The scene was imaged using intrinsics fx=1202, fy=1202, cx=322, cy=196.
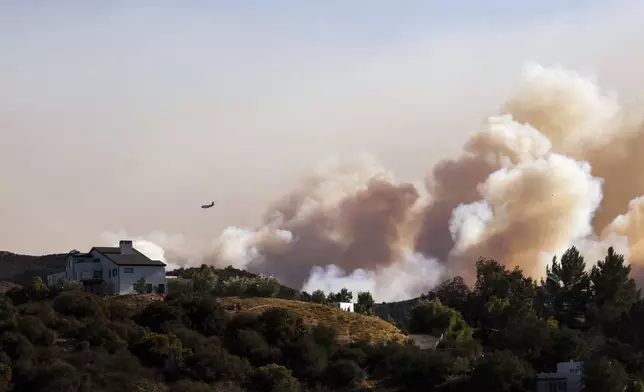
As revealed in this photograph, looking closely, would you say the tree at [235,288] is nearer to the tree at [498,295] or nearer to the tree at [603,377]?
the tree at [498,295]

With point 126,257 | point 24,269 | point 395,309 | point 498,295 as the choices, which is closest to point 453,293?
point 498,295

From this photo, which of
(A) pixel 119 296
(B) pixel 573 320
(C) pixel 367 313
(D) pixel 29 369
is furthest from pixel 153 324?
(B) pixel 573 320

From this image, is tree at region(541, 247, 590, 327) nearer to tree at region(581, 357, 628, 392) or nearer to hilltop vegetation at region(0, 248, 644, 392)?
hilltop vegetation at region(0, 248, 644, 392)

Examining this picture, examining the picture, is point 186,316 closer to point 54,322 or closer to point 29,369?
point 54,322

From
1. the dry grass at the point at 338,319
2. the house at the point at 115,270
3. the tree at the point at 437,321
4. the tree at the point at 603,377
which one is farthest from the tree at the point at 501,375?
the house at the point at 115,270

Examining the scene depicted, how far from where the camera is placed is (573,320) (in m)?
134

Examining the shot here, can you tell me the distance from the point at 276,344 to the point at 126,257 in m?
26.2

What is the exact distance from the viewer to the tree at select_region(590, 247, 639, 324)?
13212cm

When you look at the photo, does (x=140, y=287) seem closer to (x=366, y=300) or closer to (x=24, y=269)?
(x=366, y=300)

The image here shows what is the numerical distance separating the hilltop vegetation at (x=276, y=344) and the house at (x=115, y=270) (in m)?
3.94

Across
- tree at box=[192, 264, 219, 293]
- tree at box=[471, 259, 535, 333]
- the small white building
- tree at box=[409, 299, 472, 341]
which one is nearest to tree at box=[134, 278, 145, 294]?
tree at box=[192, 264, 219, 293]

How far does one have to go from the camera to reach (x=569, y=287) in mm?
138875

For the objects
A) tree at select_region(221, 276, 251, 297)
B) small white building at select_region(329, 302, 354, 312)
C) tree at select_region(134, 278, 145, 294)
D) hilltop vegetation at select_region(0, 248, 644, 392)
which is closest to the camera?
hilltop vegetation at select_region(0, 248, 644, 392)

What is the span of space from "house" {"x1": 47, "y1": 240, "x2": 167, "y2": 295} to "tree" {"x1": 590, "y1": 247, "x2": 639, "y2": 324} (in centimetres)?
4698
